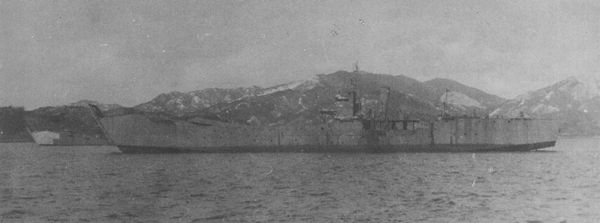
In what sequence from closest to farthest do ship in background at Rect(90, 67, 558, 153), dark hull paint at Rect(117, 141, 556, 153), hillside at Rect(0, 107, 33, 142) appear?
ship in background at Rect(90, 67, 558, 153) < dark hull paint at Rect(117, 141, 556, 153) < hillside at Rect(0, 107, 33, 142)

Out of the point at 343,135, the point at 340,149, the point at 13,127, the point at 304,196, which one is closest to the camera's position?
the point at 304,196

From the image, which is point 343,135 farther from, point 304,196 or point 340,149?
point 304,196

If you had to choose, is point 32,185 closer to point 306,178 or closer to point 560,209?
point 306,178

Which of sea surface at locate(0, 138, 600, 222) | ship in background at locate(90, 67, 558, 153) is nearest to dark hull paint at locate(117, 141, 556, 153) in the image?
ship in background at locate(90, 67, 558, 153)

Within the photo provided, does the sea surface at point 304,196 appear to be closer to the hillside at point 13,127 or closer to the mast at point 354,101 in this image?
the mast at point 354,101

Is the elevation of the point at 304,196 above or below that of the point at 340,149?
below

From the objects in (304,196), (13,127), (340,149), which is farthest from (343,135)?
(13,127)

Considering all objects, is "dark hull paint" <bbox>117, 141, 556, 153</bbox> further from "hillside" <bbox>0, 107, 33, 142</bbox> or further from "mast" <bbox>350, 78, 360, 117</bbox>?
"hillside" <bbox>0, 107, 33, 142</bbox>

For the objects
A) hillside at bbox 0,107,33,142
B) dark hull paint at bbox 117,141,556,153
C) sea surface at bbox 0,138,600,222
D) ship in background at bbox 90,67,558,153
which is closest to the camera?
sea surface at bbox 0,138,600,222

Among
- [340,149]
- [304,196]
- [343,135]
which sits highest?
[343,135]

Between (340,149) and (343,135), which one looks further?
(340,149)

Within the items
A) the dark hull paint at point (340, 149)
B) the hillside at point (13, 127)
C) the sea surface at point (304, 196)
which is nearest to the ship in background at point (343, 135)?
the dark hull paint at point (340, 149)
